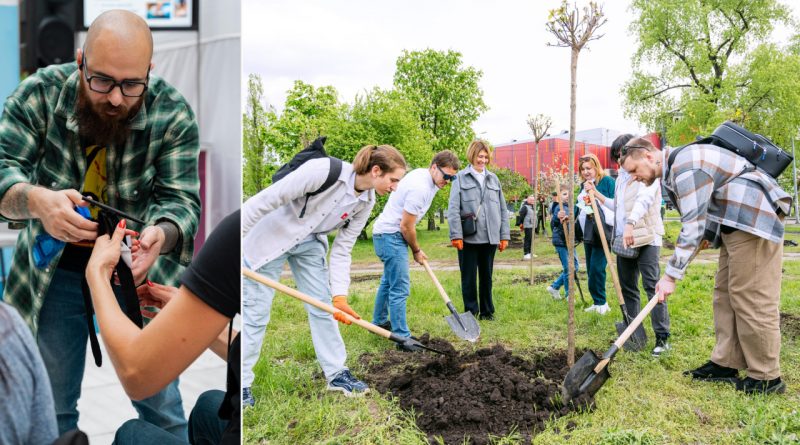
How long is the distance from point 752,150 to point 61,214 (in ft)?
8.95

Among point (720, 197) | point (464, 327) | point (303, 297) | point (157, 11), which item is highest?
point (157, 11)

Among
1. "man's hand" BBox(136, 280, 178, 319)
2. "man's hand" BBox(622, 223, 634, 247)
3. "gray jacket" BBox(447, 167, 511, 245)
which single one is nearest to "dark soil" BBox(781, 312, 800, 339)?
"man's hand" BBox(622, 223, 634, 247)

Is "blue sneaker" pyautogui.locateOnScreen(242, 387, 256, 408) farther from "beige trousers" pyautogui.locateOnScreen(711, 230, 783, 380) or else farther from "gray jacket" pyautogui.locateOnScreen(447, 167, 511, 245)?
"beige trousers" pyautogui.locateOnScreen(711, 230, 783, 380)

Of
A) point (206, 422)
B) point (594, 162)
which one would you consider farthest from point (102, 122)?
point (594, 162)

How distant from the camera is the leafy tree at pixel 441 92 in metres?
4.74

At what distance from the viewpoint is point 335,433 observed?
7.84 feet

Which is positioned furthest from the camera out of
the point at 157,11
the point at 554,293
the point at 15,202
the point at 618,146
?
the point at 554,293

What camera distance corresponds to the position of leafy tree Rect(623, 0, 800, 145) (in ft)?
12.8

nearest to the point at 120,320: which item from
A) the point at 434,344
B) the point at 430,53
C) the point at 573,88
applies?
the point at 573,88

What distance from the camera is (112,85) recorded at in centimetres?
96

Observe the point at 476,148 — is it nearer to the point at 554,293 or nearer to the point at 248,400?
the point at 554,293

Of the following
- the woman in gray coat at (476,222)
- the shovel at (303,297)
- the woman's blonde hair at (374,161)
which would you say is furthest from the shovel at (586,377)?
the woman in gray coat at (476,222)

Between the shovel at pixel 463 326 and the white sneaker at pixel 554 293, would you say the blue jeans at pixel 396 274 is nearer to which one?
the shovel at pixel 463 326

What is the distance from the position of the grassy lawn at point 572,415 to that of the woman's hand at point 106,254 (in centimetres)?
155
